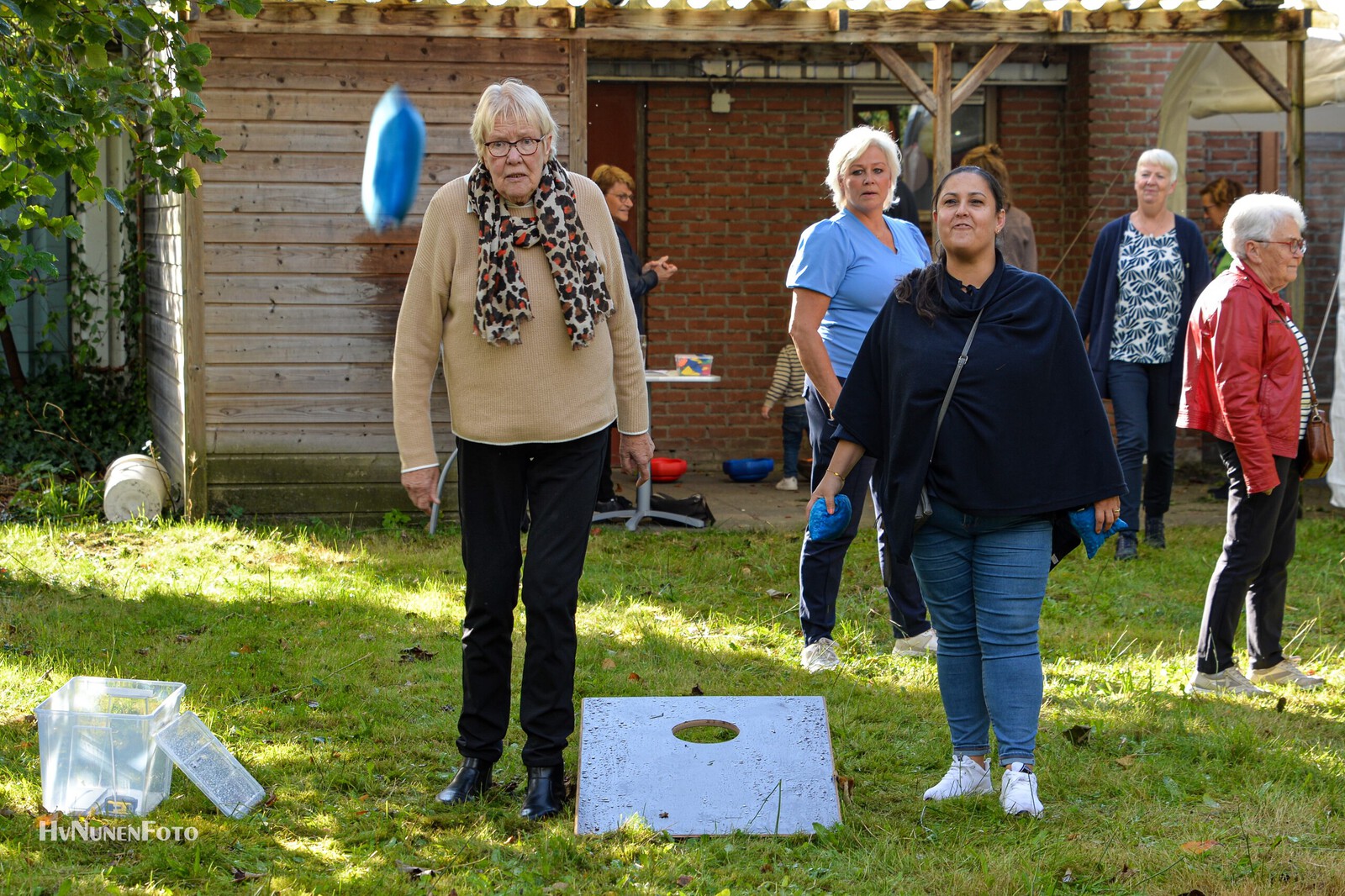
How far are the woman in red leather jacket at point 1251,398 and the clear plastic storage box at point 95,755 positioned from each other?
12.0ft

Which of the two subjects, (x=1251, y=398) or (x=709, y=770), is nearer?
(x=709, y=770)

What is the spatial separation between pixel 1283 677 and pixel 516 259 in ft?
11.3

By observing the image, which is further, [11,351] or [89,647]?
[11,351]

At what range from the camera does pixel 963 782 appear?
13.6 feet

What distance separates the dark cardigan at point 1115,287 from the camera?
7.36m

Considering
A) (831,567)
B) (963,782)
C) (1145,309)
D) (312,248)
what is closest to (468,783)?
(963,782)

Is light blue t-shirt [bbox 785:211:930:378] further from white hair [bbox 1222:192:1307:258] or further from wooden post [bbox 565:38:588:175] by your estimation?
wooden post [bbox 565:38:588:175]

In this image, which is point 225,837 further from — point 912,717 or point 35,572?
point 35,572

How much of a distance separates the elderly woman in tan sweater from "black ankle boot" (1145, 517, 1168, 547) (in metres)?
4.83

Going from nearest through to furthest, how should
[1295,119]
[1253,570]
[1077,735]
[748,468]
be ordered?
[1077,735]
[1253,570]
[1295,119]
[748,468]

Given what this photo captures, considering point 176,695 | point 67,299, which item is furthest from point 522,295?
point 67,299

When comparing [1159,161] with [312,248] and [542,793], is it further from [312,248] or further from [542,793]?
[542,793]

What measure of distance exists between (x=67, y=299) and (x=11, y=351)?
56 cm

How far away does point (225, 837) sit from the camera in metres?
3.88
